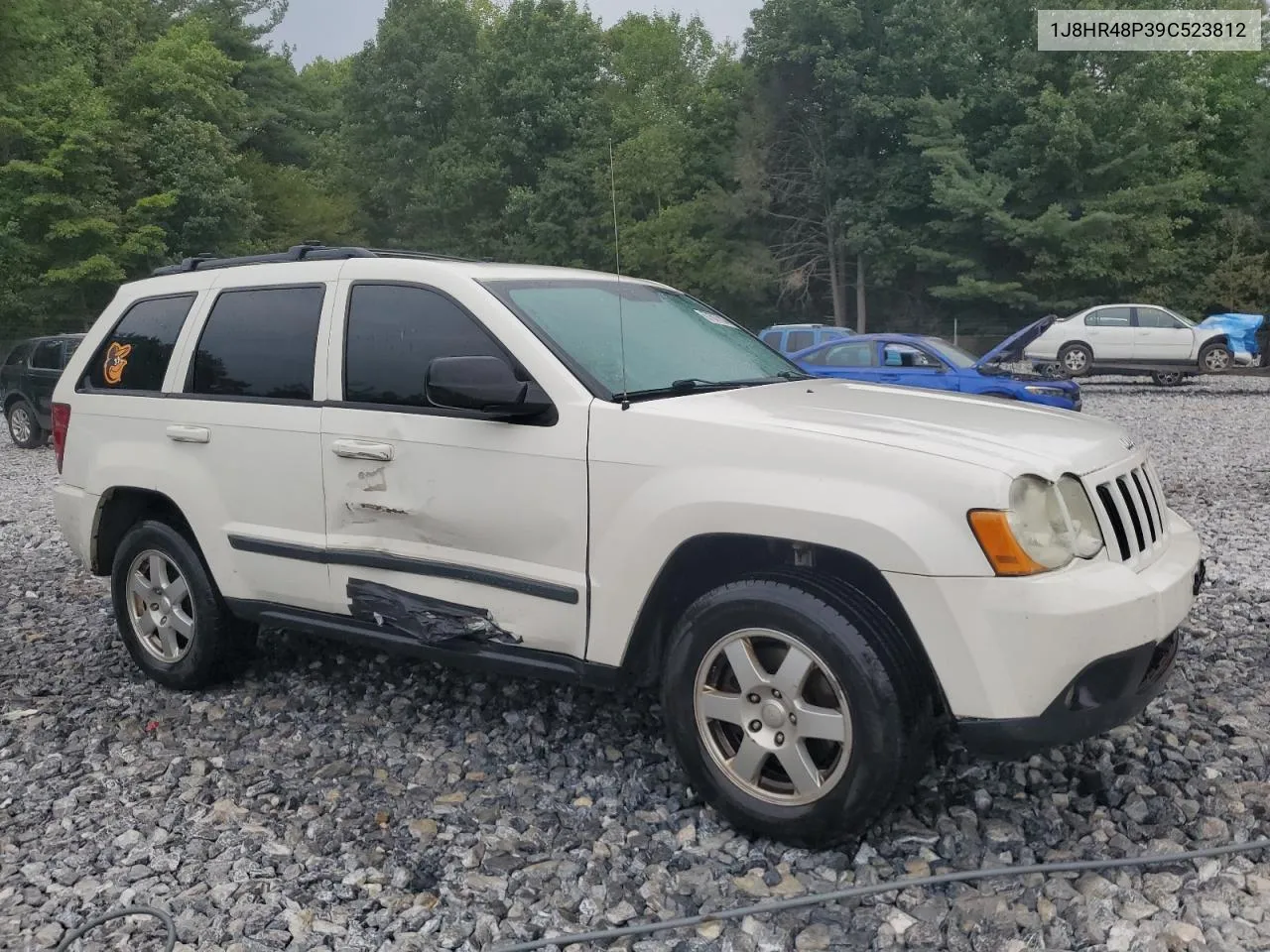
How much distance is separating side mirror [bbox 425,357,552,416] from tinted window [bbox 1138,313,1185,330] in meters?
21.5

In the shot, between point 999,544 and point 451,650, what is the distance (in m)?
1.92

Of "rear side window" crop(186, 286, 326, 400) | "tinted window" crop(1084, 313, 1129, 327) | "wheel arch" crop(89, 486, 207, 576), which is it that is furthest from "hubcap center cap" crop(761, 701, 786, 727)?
"tinted window" crop(1084, 313, 1129, 327)

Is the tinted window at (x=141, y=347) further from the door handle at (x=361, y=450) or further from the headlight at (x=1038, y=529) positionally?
the headlight at (x=1038, y=529)

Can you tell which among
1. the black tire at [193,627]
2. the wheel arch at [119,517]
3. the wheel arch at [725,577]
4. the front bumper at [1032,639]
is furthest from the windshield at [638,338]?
the wheel arch at [119,517]

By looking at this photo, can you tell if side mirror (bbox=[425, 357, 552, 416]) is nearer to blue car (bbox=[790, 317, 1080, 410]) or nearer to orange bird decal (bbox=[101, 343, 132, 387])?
orange bird decal (bbox=[101, 343, 132, 387])

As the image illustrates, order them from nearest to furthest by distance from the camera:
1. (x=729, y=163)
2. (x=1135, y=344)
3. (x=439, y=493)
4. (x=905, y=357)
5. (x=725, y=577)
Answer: (x=725, y=577)
(x=439, y=493)
(x=905, y=357)
(x=1135, y=344)
(x=729, y=163)

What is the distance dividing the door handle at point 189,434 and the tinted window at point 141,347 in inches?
10.8

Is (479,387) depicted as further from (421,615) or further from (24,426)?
(24,426)

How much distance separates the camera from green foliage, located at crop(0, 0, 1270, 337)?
29406 mm

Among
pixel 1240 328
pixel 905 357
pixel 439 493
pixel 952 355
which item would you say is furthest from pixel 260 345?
pixel 1240 328

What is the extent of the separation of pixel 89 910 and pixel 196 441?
2.00 meters

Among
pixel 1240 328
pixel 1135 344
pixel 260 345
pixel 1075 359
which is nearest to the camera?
pixel 260 345

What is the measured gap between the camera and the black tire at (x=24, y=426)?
15.9m

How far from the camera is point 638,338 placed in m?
4.03
